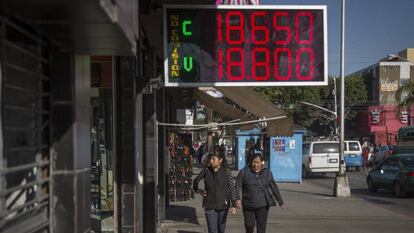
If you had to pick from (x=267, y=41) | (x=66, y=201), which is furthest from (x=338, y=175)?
(x=66, y=201)

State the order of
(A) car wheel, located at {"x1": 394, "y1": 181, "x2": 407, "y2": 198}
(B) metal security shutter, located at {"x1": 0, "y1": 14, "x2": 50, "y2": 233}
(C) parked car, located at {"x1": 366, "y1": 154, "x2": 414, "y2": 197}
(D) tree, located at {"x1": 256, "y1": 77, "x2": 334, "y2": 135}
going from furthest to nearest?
(D) tree, located at {"x1": 256, "y1": 77, "x2": 334, "y2": 135} < (A) car wheel, located at {"x1": 394, "y1": 181, "x2": 407, "y2": 198} < (C) parked car, located at {"x1": 366, "y1": 154, "x2": 414, "y2": 197} < (B) metal security shutter, located at {"x1": 0, "y1": 14, "x2": 50, "y2": 233}

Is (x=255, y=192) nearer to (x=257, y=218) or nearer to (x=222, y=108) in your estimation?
(x=257, y=218)

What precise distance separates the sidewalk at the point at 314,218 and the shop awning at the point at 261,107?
2.03 metres

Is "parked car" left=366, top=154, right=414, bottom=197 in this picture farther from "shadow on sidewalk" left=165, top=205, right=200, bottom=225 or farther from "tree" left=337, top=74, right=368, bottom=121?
"tree" left=337, top=74, right=368, bottom=121

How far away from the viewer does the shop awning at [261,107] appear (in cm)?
1228

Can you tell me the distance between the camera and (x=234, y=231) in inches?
462

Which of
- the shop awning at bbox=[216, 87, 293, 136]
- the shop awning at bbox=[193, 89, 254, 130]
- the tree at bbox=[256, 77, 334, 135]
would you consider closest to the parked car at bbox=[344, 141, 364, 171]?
the tree at bbox=[256, 77, 334, 135]

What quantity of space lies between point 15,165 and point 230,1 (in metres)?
7.26

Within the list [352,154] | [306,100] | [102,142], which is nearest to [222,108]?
[102,142]

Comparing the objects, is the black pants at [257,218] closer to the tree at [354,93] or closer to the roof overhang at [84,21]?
the roof overhang at [84,21]

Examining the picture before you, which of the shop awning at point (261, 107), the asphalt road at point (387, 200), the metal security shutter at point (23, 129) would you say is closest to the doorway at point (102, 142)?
the shop awning at point (261, 107)

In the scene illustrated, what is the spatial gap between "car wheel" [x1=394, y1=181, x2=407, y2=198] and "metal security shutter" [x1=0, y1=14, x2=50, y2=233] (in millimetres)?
17698

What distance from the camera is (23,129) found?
4035 mm

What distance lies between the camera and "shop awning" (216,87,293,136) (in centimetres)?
1228
